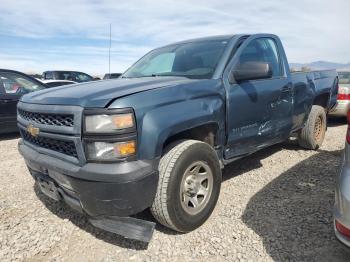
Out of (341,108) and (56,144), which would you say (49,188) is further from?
(341,108)

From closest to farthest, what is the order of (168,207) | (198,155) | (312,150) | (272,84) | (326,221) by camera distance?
(168,207)
(198,155)
(326,221)
(272,84)
(312,150)

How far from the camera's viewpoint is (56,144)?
272 cm

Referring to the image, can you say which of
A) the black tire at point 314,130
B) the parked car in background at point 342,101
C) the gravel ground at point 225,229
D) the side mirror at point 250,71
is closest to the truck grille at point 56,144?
the gravel ground at point 225,229

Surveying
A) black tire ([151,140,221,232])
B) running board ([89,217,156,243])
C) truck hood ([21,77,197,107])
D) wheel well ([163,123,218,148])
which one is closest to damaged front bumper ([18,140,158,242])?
running board ([89,217,156,243])

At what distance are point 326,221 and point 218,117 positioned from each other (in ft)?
4.55

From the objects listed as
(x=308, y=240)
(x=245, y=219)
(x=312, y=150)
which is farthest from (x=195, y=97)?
(x=312, y=150)

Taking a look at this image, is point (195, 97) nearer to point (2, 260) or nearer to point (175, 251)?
point (175, 251)

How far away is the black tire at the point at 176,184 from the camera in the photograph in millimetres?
2691

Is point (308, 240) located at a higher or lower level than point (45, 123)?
lower

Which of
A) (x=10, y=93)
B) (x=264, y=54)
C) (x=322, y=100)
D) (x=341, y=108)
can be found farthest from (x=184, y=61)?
(x=341, y=108)

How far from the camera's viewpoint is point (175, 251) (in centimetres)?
280

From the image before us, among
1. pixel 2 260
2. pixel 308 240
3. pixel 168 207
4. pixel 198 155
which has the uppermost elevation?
pixel 198 155

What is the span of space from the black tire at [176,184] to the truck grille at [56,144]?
70cm

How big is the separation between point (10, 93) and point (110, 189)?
218 inches
